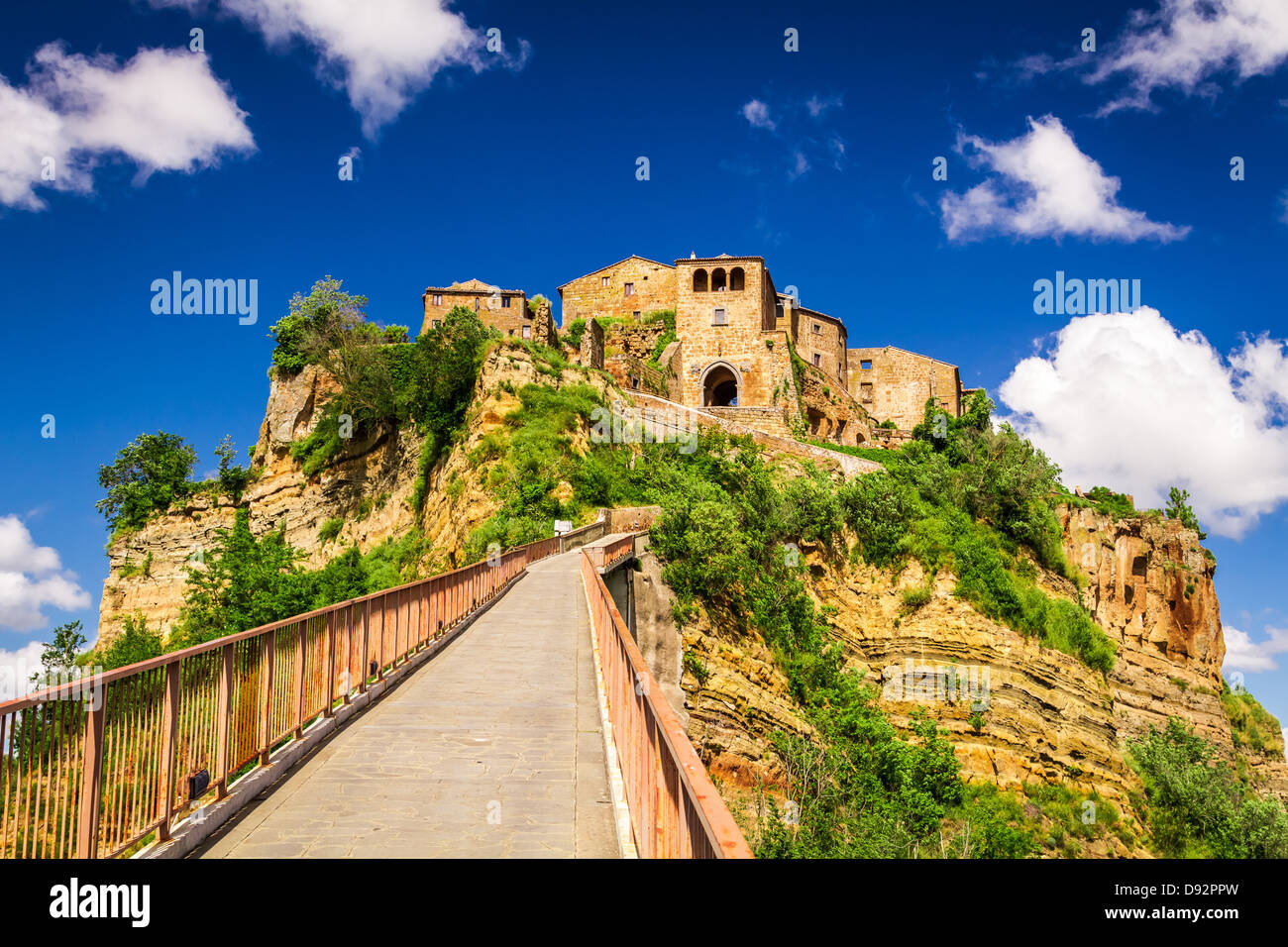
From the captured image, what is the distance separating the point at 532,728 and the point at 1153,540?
45644mm

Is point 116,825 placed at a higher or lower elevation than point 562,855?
higher

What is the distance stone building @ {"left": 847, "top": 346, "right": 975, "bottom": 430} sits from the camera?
6194 centimetres

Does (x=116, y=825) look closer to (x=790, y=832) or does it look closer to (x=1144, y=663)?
(x=790, y=832)

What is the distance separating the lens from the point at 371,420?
44.4m

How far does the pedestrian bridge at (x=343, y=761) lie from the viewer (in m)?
4.11

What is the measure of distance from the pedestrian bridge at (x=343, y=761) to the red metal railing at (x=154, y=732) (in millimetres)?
14

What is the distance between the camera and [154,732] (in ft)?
16.9

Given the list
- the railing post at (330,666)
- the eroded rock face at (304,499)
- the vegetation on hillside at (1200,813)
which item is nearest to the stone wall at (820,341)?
the eroded rock face at (304,499)

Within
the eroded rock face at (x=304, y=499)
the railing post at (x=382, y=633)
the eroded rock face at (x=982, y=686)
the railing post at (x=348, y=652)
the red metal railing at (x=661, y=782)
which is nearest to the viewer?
the red metal railing at (x=661, y=782)

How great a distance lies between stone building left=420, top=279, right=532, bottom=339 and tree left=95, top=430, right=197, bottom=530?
1929 cm

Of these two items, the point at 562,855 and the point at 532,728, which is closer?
the point at 562,855

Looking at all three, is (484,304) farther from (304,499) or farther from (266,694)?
(266,694)

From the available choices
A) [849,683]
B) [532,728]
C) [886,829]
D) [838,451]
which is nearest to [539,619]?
[532,728]

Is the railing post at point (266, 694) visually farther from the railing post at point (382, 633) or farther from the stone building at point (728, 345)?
the stone building at point (728, 345)
